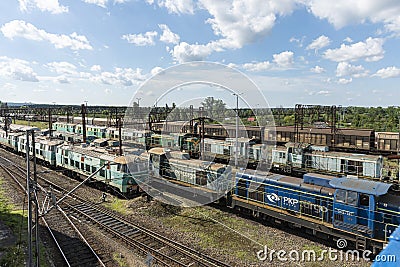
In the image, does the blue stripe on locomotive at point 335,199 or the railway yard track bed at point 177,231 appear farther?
the railway yard track bed at point 177,231

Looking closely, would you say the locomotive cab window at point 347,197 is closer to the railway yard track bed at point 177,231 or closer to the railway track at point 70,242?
the railway yard track bed at point 177,231

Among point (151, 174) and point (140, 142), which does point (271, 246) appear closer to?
point (151, 174)

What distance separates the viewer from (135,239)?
13750mm

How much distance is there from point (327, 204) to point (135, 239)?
9475 mm

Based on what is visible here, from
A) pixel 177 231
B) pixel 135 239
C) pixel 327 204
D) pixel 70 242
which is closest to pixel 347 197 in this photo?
pixel 327 204

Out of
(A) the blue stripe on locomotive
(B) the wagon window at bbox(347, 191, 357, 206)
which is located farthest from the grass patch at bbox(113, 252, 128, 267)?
(B) the wagon window at bbox(347, 191, 357, 206)

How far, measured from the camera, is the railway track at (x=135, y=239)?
38.8 feet

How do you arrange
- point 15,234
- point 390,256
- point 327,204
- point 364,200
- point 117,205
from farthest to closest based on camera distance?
1. point 117,205
2. point 15,234
3. point 327,204
4. point 364,200
5. point 390,256

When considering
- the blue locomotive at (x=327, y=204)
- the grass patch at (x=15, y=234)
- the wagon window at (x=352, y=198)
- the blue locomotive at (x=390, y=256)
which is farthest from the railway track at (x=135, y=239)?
the blue locomotive at (x=390, y=256)

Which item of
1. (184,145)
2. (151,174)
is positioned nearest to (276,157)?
(184,145)

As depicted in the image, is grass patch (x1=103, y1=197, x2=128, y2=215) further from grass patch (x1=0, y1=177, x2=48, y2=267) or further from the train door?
the train door

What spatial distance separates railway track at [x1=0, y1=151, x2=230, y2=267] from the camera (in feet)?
38.8

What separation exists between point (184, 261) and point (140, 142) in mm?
29003

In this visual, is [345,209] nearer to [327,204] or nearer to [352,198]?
[352,198]
